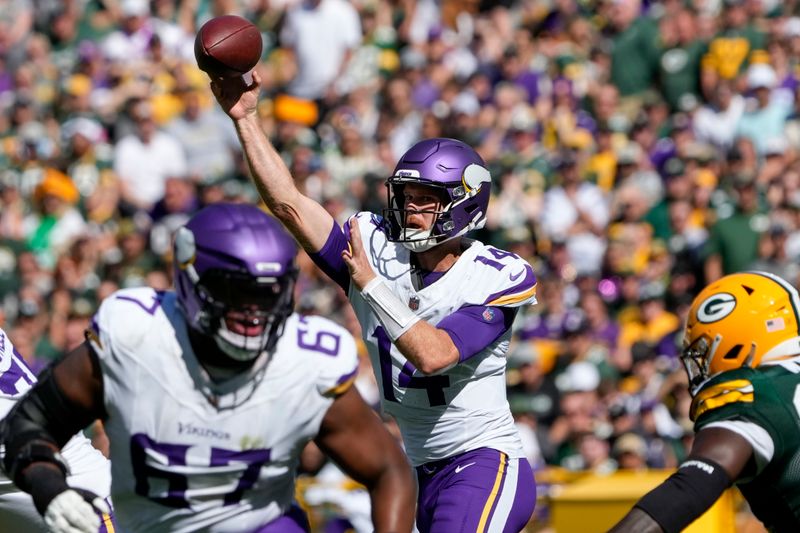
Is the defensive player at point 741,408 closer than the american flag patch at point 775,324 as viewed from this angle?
Yes

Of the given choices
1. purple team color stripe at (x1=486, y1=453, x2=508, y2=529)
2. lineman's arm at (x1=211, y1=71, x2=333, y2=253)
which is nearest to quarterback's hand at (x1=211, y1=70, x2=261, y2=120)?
lineman's arm at (x1=211, y1=71, x2=333, y2=253)

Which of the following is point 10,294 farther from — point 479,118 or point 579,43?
point 579,43

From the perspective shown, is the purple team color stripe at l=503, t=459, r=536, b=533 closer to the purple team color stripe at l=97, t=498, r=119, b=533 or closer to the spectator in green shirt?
the purple team color stripe at l=97, t=498, r=119, b=533

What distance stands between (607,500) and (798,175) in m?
5.13

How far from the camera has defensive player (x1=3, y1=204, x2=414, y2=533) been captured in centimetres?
402

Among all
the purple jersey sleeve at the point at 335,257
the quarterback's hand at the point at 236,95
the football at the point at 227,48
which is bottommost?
the purple jersey sleeve at the point at 335,257

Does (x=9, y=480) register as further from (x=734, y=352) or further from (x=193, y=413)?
(x=734, y=352)

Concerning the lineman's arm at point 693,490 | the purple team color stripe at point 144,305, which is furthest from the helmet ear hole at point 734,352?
the purple team color stripe at point 144,305

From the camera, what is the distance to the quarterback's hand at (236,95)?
18.9ft

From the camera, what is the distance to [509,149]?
13.2 m

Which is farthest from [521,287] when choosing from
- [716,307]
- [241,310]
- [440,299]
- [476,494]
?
[241,310]

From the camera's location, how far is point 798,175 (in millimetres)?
11773

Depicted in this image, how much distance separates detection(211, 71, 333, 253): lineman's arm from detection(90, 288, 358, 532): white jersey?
4.92ft

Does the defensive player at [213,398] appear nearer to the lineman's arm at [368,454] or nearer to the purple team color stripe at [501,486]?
the lineman's arm at [368,454]
